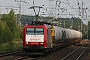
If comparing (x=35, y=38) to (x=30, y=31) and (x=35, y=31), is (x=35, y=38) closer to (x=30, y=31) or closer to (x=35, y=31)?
(x=35, y=31)

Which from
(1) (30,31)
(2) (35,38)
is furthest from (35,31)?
(2) (35,38)

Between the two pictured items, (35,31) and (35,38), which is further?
(35,31)

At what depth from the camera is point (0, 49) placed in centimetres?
3269

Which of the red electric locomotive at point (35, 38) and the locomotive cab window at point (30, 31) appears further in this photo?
the locomotive cab window at point (30, 31)

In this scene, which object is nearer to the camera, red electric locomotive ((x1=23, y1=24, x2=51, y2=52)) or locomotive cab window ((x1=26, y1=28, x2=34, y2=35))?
red electric locomotive ((x1=23, y1=24, x2=51, y2=52))

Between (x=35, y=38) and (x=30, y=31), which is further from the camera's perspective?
(x=30, y=31)

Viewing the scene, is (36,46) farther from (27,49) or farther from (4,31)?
(4,31)

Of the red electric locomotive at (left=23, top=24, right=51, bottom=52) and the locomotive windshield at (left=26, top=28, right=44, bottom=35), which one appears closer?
the red electric locomotive at (left=23, top=24, right=51, bottom=52)

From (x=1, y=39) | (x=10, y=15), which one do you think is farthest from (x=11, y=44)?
(x=10, y=15)

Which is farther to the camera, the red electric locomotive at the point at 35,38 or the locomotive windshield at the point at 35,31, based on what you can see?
the locomotive windshield at the point at 35,31

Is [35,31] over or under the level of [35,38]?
over

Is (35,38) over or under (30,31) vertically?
under

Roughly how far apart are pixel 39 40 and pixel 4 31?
2431 centimetres

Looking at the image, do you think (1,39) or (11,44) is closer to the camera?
(11,44)
